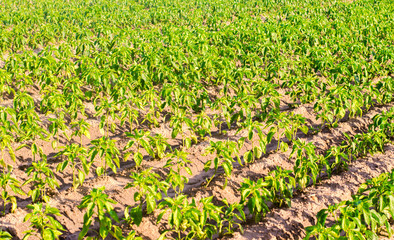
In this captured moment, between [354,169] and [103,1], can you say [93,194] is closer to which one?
[354,169]

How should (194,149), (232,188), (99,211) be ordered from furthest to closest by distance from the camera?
(194,149), (232,188), (99,211)

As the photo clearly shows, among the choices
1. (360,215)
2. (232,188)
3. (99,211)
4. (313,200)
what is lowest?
(232,188)

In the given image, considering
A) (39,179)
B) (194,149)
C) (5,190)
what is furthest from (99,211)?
(194,149)

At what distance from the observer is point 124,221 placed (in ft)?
16.1

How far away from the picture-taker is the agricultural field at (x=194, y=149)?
4.64 meters

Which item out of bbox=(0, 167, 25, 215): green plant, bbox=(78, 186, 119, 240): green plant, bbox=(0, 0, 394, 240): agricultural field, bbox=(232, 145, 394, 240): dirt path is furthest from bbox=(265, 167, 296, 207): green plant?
bbox=(0, 167, 25, 215): green plant

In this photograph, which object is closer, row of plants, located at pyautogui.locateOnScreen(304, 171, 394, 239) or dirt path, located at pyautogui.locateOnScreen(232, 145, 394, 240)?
row of plants, located at pyautogui.locateOnScreen(304, 171, 394, 239)

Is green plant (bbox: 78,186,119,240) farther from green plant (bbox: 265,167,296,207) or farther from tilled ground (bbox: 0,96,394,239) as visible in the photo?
green plant (bbox: 265,167,296,207)

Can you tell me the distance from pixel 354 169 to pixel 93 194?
421cm

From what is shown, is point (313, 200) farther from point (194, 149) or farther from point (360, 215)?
point (194, 149)

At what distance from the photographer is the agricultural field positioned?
4645mm

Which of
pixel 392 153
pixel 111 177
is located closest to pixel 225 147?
pixel 111 177

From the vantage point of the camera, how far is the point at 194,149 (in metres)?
6.89

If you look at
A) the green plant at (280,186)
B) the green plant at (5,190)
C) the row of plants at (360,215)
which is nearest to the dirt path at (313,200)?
the green plant at (280,186)
